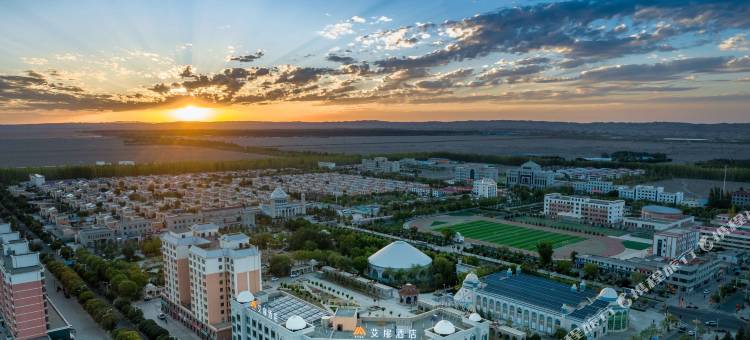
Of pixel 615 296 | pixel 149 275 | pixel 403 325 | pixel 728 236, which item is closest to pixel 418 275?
pixel 615 296

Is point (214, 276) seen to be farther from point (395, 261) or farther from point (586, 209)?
point (586, 209)

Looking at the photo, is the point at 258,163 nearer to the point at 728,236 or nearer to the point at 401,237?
the point at 401,237

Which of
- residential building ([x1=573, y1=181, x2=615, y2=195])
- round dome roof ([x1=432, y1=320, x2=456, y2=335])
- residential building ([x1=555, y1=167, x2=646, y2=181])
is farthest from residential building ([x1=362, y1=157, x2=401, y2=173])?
round dome roof ([x1=432, y1=320, x2=456, y2=335])

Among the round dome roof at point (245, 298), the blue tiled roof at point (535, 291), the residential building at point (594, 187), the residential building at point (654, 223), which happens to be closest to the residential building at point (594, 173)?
the residential building at point (594, 187)

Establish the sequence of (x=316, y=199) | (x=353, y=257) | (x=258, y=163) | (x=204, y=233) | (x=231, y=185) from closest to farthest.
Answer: (x=204, y=233) → (x=353, y=257) → (x=316, y=199) → (x=231, y=185) → (x=258, y=163)

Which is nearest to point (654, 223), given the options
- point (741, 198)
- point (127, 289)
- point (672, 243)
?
point (672, 243)

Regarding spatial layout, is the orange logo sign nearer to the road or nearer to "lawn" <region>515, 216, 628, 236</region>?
the road
